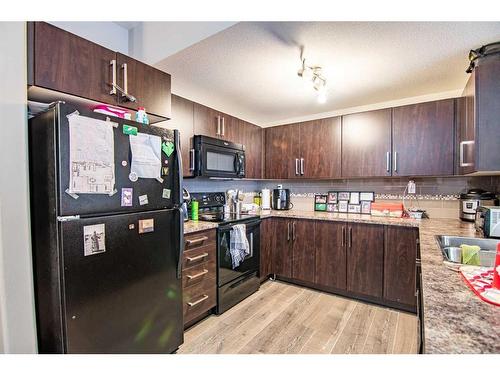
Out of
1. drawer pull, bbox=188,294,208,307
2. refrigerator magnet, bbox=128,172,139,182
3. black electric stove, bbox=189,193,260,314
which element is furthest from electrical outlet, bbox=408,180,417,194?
refrigerator magnet, bbox=128,172,139,182

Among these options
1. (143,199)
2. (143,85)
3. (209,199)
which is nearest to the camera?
(143,199)

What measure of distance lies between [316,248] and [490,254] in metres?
1.43

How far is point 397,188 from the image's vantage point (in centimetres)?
279

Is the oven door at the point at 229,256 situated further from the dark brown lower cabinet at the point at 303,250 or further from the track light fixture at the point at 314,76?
the track light fixture at the point at 314,76

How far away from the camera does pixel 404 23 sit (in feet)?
4.61

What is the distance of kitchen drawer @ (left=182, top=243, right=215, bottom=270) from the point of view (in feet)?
6.03

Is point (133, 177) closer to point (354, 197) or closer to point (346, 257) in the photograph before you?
point (346, 257)

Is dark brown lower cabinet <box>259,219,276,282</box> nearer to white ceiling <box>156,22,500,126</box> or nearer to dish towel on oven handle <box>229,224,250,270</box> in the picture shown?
dish towel on oven handle <box>229,224,250,270</box>

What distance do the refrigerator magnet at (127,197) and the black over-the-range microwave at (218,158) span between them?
1034 mm

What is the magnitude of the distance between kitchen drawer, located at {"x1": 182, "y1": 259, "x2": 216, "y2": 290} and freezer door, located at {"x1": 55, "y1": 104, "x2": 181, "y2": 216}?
0.61 m

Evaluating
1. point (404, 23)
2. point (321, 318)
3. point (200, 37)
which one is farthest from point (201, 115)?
point (321, 318)

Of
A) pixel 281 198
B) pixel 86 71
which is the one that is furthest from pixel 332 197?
pixel 86 71

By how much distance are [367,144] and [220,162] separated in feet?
5.28
